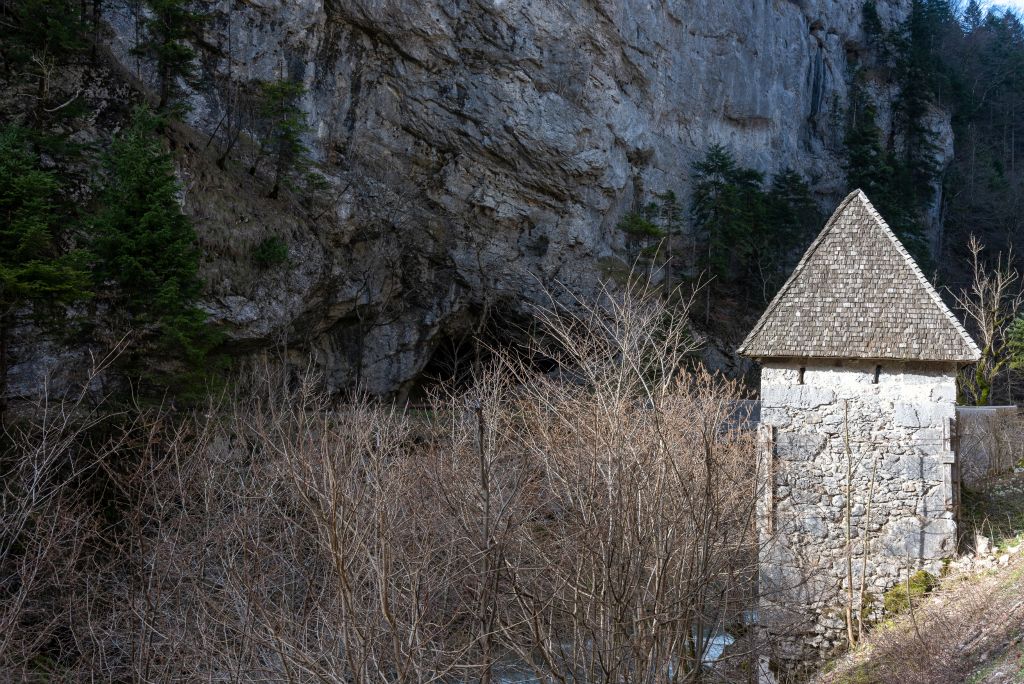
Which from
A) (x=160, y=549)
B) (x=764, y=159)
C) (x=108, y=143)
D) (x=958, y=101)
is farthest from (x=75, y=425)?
(x=958, y=101)

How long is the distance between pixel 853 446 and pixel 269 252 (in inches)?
636

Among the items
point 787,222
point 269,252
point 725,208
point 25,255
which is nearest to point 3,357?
point 25,255

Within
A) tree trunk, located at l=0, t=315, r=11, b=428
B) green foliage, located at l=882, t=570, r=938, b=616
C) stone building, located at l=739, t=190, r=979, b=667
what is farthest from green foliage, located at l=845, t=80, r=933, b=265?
tree trunk, located at l=0, t=315, r=11, b=428

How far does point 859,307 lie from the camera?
497 inches

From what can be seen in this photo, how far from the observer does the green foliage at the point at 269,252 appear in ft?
71.2

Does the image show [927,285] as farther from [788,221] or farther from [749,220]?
[788,221]

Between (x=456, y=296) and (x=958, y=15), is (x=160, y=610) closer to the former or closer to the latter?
(x=456, y=296)

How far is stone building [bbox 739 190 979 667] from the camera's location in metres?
12.0

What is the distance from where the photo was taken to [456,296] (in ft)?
93.1

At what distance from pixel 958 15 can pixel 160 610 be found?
66618mm

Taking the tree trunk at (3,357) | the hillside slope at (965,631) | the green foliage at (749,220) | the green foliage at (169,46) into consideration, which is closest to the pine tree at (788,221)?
the green foliage at (749,220)

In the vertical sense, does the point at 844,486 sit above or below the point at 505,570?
below

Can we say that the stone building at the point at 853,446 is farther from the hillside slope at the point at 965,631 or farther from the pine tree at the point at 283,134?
the pine tree at the point at 283,134

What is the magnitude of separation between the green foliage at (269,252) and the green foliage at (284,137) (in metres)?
2.52
